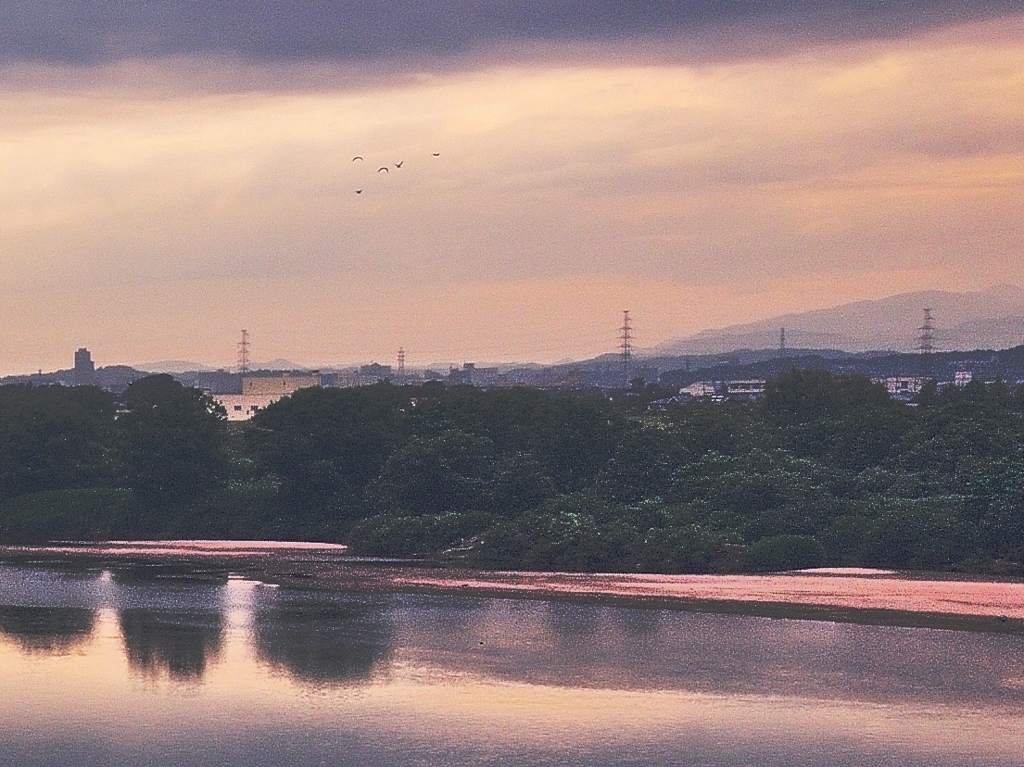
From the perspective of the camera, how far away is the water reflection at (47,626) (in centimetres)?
4434

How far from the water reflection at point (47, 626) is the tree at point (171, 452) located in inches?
1341

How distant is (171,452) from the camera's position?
87.2 metres

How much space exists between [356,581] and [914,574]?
70.9 feet

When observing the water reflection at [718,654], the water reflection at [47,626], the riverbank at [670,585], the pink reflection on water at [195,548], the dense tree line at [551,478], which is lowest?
the pink reflection on water at [195,548]

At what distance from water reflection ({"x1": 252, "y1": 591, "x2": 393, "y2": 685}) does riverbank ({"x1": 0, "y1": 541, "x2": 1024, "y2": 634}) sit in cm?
467

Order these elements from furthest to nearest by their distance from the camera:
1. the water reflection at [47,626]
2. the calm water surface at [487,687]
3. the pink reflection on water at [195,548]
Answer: the pink reflection on water at [195,548] < the water reflection at [47,626] < the calm water surface at [487,687]

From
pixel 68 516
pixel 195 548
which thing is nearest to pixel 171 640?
pixel 195 548

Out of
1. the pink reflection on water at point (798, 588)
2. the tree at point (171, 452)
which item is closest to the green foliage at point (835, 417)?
the pink reflection on water at point (798, 588)

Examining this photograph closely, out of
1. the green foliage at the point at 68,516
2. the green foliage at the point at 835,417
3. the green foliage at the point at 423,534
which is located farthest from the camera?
the green foliage at the point at 68,516

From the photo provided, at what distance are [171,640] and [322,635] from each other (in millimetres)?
4341

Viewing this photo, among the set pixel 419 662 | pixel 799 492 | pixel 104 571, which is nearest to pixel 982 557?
pixel 799 492

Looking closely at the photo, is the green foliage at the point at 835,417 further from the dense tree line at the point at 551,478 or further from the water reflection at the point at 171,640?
the water reflection at the point at 171,640

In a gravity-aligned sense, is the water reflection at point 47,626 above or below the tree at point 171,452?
below

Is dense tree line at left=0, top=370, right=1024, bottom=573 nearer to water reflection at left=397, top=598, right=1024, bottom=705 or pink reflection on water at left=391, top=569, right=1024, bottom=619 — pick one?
pink reflection on water at left=391, top=569, right=1024, bottom=619
